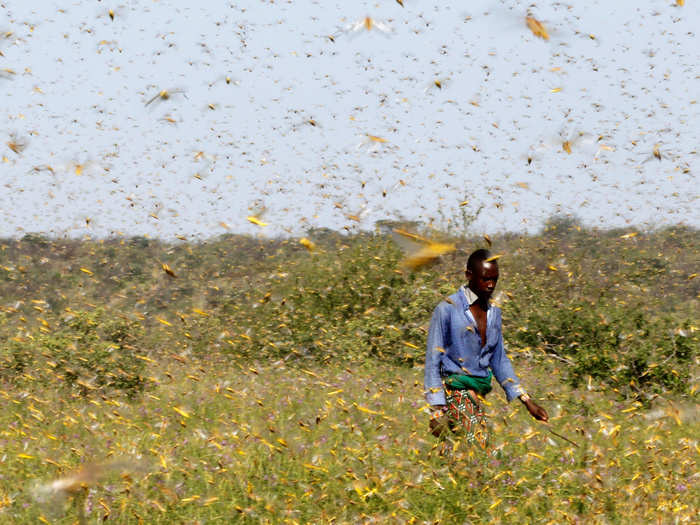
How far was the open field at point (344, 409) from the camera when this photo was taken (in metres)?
4.89

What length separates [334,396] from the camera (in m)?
9.26

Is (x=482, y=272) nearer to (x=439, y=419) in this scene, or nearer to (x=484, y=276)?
(x=484, y=276)

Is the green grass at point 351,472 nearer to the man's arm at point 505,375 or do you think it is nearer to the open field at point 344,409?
the open field at point 344,409

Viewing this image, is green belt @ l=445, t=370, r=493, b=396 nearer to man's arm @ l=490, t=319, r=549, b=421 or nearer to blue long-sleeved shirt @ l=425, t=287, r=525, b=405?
blue long-sleeved shirt @ l=425, t=287, r=525, b=405

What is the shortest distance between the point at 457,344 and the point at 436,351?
0.55 ft

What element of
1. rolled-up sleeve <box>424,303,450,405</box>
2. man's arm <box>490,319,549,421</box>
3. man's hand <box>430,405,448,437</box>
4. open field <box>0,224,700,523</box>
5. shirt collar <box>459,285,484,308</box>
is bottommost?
open field <box>0,224,700,523</box>

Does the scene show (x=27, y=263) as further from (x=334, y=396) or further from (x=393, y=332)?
(x=334, y=396)

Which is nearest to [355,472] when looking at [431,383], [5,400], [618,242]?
[431,383]

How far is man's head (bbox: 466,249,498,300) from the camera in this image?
518 centimetres

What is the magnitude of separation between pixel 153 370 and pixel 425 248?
286 inches

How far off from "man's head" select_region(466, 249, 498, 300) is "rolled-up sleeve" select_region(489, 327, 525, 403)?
1.78ft

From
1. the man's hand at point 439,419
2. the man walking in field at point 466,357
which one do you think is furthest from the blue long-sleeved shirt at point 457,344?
the man's hand at point 439,419

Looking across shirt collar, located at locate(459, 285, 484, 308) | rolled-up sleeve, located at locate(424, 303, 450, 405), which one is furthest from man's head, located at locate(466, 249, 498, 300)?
rolled-up sleeve, located at locate(424, 303, 450, 405)

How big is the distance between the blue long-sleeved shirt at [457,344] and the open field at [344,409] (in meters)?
0.40
